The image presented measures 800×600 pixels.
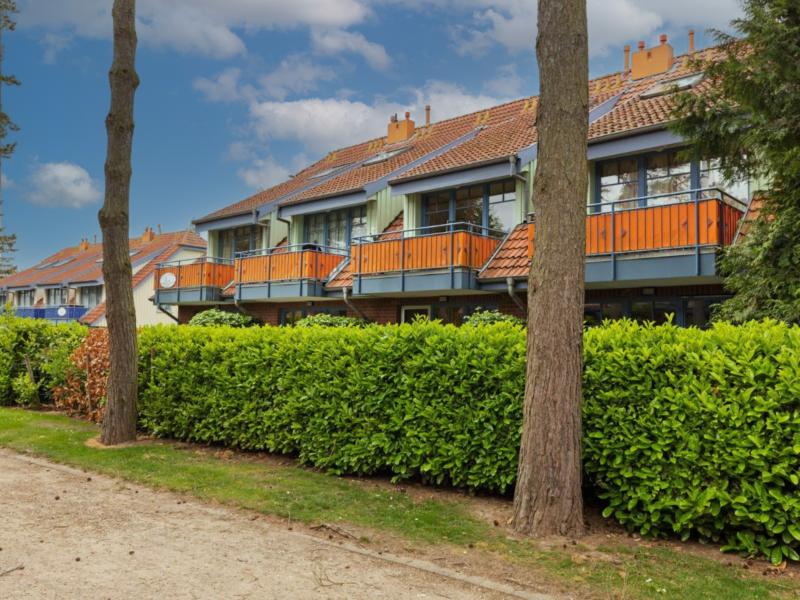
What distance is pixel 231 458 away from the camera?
9289 mm

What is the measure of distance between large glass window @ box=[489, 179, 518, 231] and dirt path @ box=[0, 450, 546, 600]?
1187cm

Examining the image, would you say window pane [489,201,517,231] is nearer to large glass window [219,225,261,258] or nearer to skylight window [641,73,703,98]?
skylight window [641,73,703,98]

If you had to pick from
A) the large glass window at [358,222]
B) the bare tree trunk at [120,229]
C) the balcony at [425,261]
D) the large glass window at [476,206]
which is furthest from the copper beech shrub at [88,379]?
the large glass window at [358,222]

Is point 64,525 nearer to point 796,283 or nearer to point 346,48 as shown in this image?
point 796,283

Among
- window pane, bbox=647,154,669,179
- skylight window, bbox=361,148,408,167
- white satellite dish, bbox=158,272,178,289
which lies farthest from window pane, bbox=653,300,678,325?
white satellite dish, bbox=158,272,178,289

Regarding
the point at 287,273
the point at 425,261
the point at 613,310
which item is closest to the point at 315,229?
the point at 287,273

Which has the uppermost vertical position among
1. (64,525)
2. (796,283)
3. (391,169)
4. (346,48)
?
(346,48)

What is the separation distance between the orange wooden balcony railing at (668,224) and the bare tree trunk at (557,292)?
17.1 ft

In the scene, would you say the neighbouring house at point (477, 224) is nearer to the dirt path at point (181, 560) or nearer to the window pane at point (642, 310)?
the window pane at point (642, 310)

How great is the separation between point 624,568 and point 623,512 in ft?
3.79

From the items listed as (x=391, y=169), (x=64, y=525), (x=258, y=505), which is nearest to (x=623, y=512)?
(x=258, y=505)

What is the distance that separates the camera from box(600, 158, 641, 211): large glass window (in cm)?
1438

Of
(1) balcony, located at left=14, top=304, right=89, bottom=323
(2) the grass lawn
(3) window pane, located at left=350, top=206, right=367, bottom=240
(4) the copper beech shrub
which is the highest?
(3) window pane, located at left=350, top=206, right=367, bottom=240

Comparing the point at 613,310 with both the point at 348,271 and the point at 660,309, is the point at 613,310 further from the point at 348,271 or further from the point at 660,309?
the point at 348,271
